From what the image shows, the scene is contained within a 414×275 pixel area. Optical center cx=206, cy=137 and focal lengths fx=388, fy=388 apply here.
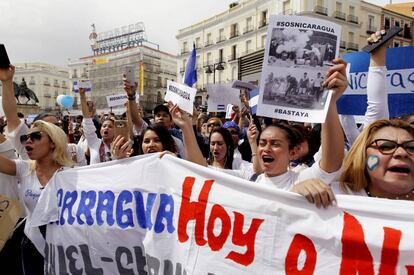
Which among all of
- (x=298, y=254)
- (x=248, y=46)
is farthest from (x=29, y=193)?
(x=248, y=46)

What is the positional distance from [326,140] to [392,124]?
32 cm

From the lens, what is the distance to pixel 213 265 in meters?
2.07

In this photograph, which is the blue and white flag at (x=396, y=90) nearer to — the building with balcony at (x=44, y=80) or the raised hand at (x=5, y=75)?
the raised hand at (x=5, y=75)

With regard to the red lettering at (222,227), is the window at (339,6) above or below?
above

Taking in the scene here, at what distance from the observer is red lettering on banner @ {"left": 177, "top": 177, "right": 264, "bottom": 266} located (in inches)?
79.0

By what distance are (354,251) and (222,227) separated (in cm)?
69

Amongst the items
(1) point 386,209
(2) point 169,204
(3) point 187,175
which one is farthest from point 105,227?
(1) point 386,209

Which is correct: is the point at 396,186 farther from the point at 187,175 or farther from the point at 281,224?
the point at 187,175

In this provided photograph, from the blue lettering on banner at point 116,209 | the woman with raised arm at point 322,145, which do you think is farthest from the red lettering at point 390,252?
the blue lettering on banner at point 116,209

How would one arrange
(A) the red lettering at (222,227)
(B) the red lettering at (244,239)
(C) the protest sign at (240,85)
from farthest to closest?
1. (C) the protest sign at (240,85)
2. (A) the red lettering at (222,227)
3. (B) the red lettering at (244,239)

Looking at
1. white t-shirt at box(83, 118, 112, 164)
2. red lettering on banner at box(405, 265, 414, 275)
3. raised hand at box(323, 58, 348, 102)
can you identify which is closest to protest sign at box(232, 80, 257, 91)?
white t-shirt at box(83, 118, 112, 164)

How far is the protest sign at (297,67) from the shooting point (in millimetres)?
2102

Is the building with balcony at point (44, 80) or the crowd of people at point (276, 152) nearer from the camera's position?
the crowd of people at point (276, 152)

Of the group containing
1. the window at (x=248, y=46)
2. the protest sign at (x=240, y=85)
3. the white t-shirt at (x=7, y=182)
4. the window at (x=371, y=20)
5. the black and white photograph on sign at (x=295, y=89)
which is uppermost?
the window at (x=371, y=20)
